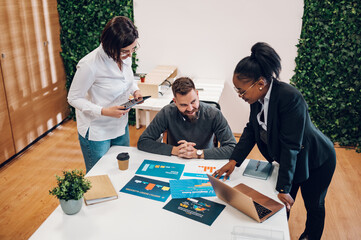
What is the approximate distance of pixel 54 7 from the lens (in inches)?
173

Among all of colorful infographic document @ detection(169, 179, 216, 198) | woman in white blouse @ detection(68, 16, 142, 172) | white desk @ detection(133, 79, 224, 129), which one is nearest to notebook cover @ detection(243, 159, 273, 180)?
colorful infographic document @ detection(169, 179, 216, 198)

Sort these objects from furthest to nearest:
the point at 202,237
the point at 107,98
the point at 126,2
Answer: the point at 126,2
the point at 107,98
the point at 202,237

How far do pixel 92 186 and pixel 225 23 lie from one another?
290cm

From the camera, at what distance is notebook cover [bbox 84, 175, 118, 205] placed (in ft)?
5.67

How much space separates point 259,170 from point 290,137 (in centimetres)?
41

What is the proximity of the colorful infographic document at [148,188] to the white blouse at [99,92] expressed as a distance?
0.56m

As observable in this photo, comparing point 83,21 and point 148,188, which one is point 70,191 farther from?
point 83,21

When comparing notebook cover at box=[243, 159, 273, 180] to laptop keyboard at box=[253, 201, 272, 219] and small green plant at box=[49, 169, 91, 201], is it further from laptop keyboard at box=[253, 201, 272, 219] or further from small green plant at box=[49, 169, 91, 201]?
small green plant at box=[49, 169, 91, 201]

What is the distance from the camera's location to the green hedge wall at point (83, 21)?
4.30 meters

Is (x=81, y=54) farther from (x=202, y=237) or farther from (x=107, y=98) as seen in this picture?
(x=202, y=237)

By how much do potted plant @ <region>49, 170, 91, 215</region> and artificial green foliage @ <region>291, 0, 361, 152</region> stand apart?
3180mm

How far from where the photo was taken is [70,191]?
1595mm

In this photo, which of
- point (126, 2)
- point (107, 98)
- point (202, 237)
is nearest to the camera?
point (202, 237)

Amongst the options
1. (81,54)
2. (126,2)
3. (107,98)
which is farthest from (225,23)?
(107,98)
